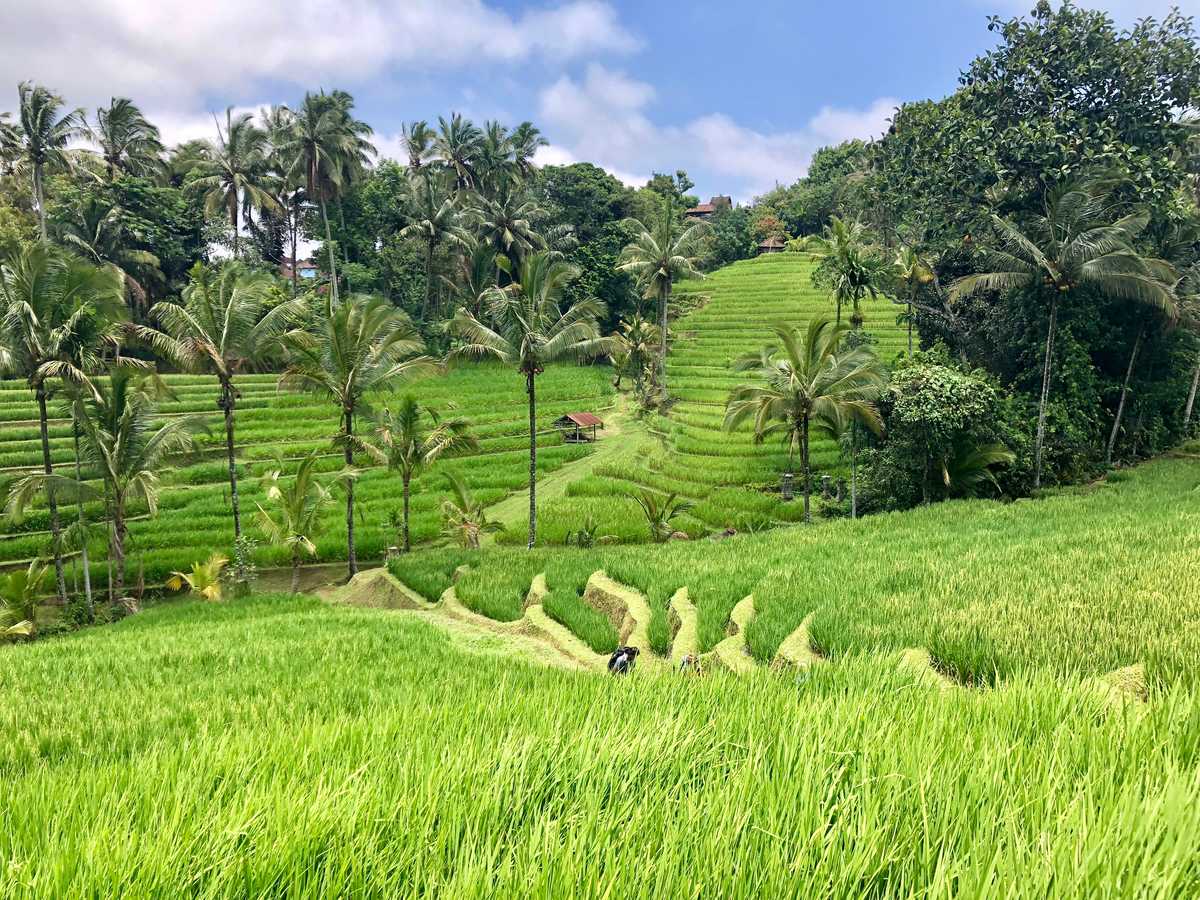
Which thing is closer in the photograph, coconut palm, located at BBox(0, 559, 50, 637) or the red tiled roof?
coconut palm, located at BBox(0, 559, 50, 637)

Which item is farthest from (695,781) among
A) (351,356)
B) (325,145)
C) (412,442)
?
(325,145)

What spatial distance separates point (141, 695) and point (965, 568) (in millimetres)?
9477

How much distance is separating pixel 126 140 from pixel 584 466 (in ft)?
128

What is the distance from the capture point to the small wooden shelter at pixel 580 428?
27.9 meters

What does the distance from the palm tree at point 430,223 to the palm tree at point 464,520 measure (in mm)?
26919

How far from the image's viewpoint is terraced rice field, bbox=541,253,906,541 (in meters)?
17.7

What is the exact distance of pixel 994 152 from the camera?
17.3m

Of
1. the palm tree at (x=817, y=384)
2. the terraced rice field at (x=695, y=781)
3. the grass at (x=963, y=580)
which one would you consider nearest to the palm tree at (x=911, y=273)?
the palm tree at (x=817, y=384)

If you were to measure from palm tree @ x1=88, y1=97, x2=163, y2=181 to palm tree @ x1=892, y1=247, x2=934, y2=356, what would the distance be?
1761 inches

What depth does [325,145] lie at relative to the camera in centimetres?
3478

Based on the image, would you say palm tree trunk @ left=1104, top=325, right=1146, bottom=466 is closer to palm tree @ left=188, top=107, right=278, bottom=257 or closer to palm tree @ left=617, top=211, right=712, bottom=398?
palm tree @ left=617, top=211, right=712, bottom=398

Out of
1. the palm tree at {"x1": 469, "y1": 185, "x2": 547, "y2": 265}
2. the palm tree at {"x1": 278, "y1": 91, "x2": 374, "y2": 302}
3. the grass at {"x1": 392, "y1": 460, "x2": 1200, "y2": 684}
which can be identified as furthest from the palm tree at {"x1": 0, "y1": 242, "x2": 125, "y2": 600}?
the palm tree at {"x1": 469, "y1": 185, "x2": 547, "y2": 265}

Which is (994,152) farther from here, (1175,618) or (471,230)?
(471,230)

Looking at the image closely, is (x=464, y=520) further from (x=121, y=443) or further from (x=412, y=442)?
(x=121, y=443)
